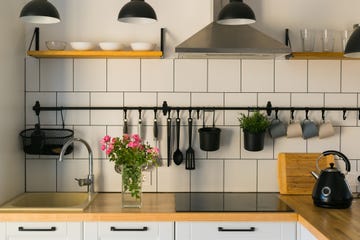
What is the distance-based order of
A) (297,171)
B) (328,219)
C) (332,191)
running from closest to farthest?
(328,219)
(332,191)
(297,171)

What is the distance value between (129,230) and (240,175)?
2.89 ft

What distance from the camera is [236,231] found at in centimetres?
239

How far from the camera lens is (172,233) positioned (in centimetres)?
237

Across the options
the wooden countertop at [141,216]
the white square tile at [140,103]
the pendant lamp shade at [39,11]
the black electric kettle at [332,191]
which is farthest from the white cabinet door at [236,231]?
the pendant lamp shade at [39,11]

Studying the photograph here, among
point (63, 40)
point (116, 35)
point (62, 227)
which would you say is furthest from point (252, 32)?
point (62, 227)

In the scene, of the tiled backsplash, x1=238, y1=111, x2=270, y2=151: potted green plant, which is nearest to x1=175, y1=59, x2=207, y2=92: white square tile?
the tiled backsplash

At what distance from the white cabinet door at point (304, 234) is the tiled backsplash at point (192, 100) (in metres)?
0.65

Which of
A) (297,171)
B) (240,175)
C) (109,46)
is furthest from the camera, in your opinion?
(240,175)

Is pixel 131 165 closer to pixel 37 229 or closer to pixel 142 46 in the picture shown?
pixel 37 229

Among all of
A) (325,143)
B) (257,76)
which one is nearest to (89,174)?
(257,76)

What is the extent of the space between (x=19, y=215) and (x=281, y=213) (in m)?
1.26

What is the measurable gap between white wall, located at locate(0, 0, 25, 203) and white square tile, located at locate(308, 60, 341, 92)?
1.72 metres

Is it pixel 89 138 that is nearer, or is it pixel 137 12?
pixel 137 12

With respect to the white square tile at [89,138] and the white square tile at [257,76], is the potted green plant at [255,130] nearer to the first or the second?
the white square tile at [257,76]
